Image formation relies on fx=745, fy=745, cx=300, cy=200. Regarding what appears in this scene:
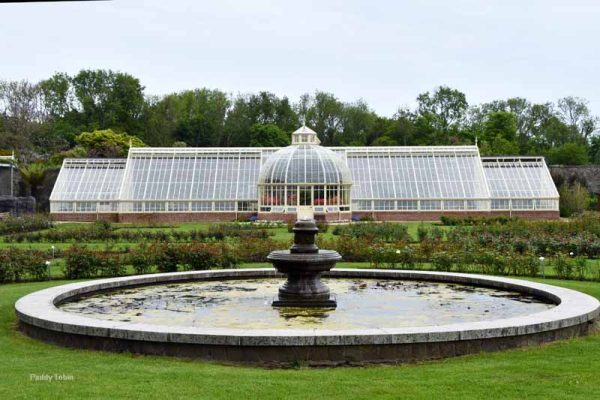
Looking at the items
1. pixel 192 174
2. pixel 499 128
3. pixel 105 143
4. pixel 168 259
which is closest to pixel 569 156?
pixel 499 128

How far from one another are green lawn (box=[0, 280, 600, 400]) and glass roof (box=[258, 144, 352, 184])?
4086 centimetres

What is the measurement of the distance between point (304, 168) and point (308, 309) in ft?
124

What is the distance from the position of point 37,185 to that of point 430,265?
1766 inches

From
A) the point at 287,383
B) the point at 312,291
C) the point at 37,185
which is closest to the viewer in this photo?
the point at 287,383

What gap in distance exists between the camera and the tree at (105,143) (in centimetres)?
6903

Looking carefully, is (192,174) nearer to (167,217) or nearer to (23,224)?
(167,217)

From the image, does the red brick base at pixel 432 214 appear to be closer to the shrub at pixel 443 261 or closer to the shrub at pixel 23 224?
the shrub at pixel 23 224

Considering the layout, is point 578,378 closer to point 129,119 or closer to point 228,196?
point 228,196

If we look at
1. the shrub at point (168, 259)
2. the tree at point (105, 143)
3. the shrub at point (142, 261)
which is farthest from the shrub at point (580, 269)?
the tree at point (105, 143)

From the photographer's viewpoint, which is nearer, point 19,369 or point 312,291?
point 19,369

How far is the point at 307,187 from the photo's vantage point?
167 feet

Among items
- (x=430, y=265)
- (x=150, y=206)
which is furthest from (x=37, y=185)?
(x=430, y=265)

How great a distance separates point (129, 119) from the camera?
3182 inches

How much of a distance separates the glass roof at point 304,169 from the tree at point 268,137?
25.3 meters
